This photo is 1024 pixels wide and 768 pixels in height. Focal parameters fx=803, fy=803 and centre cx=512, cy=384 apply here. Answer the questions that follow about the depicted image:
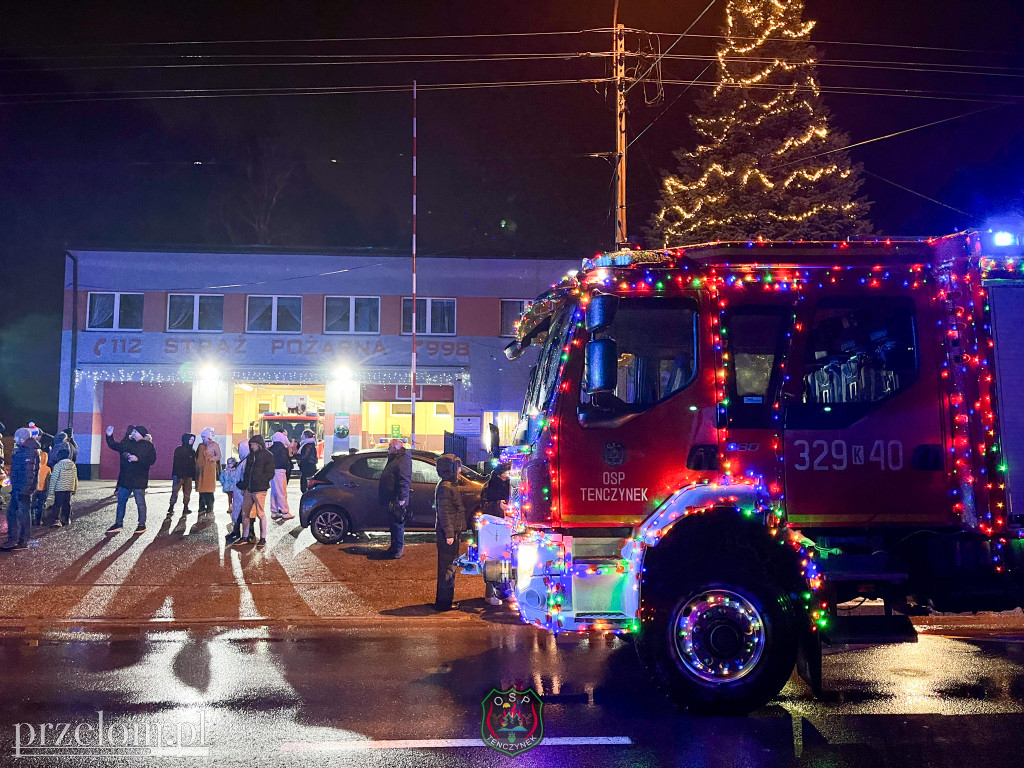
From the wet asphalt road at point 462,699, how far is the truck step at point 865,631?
48 cm

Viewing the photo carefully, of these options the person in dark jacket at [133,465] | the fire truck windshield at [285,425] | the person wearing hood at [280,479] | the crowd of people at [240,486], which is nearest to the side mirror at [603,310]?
the crowd of people at [240,486]

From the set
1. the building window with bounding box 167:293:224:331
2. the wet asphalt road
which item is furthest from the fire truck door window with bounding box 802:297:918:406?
the building window with bounding box 167:293:224:331

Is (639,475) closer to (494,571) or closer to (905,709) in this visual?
(494,571)

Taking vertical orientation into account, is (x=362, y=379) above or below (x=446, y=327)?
below

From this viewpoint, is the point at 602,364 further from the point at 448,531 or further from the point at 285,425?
the point at 285,425

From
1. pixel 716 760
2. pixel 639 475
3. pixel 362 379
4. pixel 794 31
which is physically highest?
pixel 794 31

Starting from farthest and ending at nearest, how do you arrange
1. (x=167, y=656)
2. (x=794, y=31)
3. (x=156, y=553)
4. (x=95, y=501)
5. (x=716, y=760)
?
1. (x=794, y=31)
2. (x=95, y=501)
3. (x=156, y=553)
4. (x=167, y=656)
5. (x=716, y=760)

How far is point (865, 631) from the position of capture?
5457 millimetres

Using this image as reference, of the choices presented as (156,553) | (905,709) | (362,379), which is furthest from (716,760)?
(362,379)

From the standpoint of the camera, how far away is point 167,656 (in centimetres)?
702

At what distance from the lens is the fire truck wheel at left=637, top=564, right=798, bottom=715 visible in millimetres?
5355

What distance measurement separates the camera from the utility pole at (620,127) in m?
15.7

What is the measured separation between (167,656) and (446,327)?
22.7 m

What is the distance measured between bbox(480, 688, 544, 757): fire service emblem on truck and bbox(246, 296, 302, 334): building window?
24671 mm
